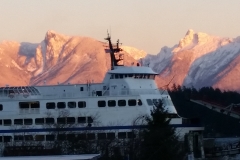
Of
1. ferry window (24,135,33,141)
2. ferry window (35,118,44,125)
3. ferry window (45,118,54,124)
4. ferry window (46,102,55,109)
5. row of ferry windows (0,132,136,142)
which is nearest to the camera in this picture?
row of ferry windows (0,132,136,142)

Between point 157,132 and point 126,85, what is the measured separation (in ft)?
58.9

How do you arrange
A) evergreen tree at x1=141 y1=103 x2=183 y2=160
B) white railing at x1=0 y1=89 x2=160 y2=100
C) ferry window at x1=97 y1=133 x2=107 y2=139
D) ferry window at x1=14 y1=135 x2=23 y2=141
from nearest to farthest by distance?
1. evergreen tree at x1=141 y1=103 x2=183 y2=160
2. ferry window at x1=97 y1=133 x2=107 y2=139
3. ferry window at x1=14 y1=135 x2=23 y2=141
4. white railing at x1=0 y1=89 x2=160 y2=100

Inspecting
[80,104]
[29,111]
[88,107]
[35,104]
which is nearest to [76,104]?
[80,104]

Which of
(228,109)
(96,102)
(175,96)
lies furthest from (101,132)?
(175,96)

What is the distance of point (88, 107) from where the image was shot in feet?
208

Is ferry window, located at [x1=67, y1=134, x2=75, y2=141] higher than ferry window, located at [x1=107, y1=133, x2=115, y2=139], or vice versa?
ferry window, located at [x1=107, y1=133, x2=115, y2=139]

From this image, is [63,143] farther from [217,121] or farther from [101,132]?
[217,121]

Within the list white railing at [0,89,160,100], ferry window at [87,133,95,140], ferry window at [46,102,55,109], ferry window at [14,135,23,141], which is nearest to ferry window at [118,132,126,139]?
ferry window at [87,133,95,140]

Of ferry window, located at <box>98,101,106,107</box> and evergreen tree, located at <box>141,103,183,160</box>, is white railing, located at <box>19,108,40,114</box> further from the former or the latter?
evergreen tree, located at <box>141,103,183,160</box>

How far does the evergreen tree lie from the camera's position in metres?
45.1

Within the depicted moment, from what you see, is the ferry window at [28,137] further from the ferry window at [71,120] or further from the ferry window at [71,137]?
the ferry window at [71,137]

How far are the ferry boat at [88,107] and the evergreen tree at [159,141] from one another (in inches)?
574

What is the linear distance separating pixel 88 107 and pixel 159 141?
1821 centimetres

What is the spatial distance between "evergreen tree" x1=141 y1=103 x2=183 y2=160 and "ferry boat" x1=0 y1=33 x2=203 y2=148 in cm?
1459
